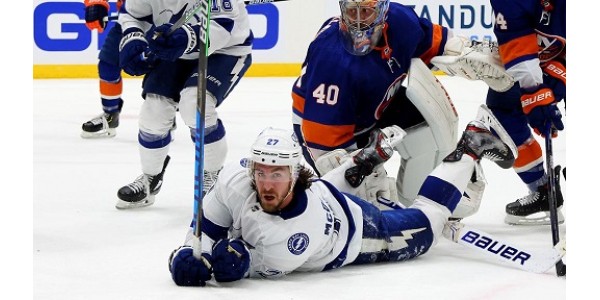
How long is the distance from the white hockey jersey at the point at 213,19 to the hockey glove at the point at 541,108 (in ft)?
3.66

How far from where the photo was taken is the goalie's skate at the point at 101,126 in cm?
604

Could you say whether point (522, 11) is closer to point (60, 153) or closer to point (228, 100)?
point (60, 153)

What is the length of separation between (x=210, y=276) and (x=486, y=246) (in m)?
0.84

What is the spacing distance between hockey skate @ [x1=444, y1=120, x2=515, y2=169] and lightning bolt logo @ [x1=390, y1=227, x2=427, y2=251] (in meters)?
0.28

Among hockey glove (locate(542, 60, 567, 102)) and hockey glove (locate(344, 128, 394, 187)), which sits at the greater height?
hockey glove (locate(542, 60, 567, 102))

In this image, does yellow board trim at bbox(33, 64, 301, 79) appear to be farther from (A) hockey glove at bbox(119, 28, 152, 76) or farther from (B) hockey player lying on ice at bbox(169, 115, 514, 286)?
(B) hockey player lying on ice at bbox(169, 115, 514, 286)

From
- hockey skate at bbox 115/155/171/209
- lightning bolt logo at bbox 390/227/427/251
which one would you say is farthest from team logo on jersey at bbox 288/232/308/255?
hockey skate at bbox 115/155/171/209

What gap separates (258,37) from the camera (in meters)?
8.19

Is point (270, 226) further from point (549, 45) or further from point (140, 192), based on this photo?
point (140, 192)

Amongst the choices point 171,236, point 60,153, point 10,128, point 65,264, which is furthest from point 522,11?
point 60,153

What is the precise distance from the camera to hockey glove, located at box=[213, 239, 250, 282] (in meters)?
2.88

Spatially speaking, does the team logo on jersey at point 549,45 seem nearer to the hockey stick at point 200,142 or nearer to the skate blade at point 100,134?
the hockey stick at point 200,142

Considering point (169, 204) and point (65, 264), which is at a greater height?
point (65, 264)

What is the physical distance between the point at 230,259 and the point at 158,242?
30.8 inches
